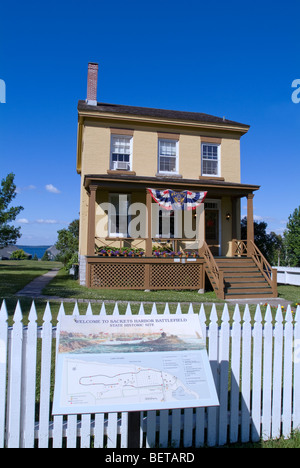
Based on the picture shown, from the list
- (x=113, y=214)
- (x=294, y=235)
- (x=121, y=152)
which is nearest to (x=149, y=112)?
(x=121, y=152)

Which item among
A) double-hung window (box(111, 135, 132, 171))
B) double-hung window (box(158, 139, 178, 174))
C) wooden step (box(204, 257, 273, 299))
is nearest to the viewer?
wooden step (box(204, 257, 273, 299))

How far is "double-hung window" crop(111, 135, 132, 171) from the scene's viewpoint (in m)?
17.6

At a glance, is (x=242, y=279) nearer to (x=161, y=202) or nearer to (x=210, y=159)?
(x=161, y=202)

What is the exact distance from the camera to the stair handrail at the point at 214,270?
13544 mm

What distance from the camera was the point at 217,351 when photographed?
369 centimetres

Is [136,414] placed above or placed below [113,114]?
below

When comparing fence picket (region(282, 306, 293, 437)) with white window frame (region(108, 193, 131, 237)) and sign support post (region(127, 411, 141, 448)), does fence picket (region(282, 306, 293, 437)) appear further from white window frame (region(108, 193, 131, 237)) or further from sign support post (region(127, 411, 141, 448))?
white window frame (region(108, 193, 131, 237))

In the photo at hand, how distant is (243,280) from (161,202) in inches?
181

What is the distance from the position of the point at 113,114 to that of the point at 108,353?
1582cm

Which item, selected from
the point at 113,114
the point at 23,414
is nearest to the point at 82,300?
the point at 23,414

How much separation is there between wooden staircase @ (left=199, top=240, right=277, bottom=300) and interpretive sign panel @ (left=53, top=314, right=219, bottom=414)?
10619mm

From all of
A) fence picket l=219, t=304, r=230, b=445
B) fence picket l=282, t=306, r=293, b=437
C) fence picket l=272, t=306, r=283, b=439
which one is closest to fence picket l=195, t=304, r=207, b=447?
fence picket l=219, t=304, r=230, b=445

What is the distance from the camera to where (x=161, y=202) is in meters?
15.4
